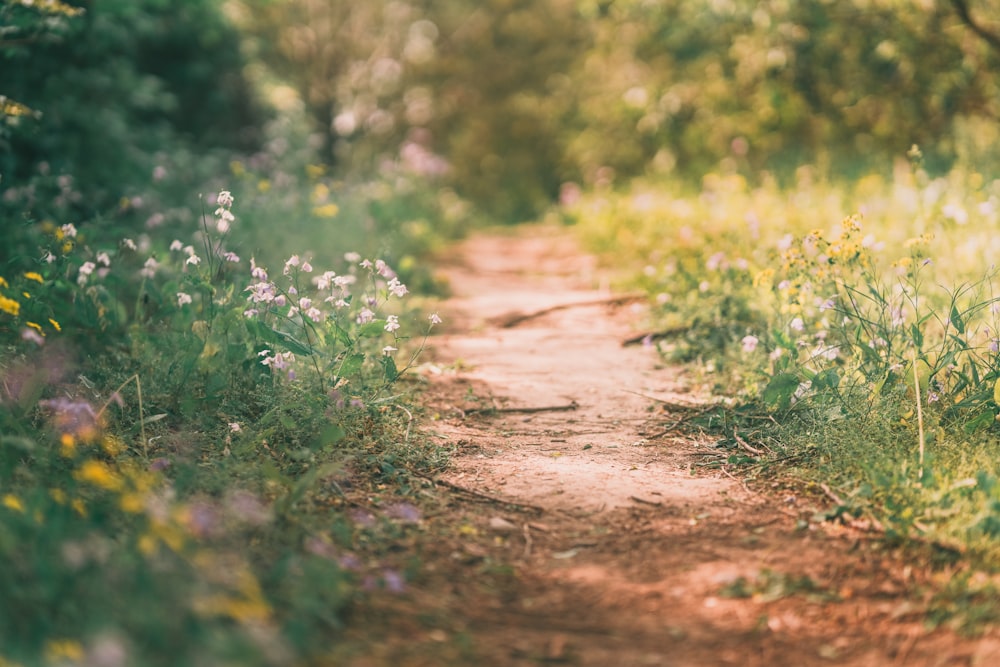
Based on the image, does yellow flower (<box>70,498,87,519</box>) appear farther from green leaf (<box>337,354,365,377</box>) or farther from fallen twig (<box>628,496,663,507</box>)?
fallen twig (<box>628,496,663,507</box>)

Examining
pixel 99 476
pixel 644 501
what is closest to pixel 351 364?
pixel 644 501

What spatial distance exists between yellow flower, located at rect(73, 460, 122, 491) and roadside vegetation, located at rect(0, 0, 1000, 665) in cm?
5

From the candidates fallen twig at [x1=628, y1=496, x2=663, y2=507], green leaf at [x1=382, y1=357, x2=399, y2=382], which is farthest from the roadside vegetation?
fallen twig at [x1=628, y1=496, x2=663, y2=507]

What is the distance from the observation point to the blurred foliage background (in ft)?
24.4

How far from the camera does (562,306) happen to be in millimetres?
6590

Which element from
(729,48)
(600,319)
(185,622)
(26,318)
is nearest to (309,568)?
(185,622)

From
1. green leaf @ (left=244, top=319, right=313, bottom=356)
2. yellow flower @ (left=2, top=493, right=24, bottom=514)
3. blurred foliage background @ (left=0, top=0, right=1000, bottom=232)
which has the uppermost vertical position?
blurred foliage background @ (left=0, top=0, right=1000, bottom=232)

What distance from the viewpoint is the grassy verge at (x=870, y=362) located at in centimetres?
298

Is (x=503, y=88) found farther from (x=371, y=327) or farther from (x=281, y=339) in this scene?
(x=281, y=339)

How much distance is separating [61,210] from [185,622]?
4.84 metres

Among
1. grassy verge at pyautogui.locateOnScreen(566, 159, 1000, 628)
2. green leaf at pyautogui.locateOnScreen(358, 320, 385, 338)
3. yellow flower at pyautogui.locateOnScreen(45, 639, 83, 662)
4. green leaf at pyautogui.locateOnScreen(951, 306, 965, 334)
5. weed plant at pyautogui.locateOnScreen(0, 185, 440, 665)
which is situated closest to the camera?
yellow flower at pyautogui.locateOnScreen(45, 639, 83, 662)

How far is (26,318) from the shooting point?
3996mm

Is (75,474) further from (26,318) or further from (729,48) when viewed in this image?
(729,48)

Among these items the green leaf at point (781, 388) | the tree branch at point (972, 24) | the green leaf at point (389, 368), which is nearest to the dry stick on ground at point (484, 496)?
the green leaf at point (389, 368)
